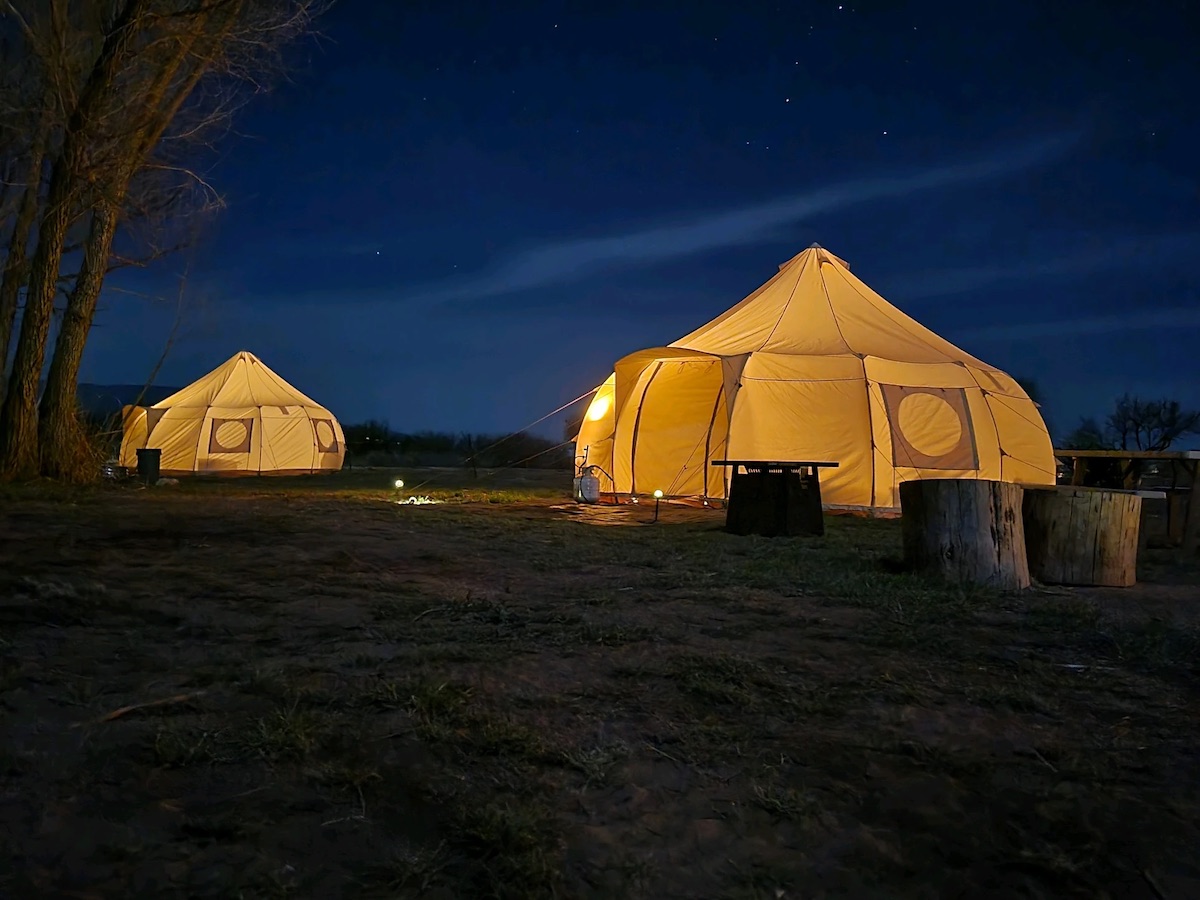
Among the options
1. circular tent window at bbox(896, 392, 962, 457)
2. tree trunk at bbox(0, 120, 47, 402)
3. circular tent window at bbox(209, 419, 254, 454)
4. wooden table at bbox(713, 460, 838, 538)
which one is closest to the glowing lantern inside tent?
circular tent window at bbox(896, 392, 962, 457)

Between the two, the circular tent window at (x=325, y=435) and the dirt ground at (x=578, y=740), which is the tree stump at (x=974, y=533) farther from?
the circular tent window at (x=325, y=435)

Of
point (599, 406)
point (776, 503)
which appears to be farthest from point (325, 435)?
point (776, 503)

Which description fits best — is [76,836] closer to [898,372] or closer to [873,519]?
[873,519]

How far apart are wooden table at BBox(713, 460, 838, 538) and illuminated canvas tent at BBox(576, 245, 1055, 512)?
9.96 ft

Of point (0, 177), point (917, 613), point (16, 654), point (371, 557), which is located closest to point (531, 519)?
point (371, 557)

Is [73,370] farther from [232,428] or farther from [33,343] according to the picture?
[232,428]

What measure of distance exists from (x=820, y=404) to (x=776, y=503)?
3.75 m

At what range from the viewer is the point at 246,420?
22.0 m

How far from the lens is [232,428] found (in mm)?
21875

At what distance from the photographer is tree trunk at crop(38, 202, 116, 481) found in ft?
36.6

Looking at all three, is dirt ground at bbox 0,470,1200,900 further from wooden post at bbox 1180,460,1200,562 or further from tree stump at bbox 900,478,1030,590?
wooden post at bbox 1180,460,1200,562

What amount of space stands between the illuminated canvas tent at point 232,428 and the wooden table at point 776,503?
54.2 feet

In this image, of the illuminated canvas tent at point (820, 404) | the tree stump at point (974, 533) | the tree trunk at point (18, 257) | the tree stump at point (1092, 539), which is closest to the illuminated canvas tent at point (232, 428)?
the tree trunk at point (18, 257)

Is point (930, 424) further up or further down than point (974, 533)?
further up
